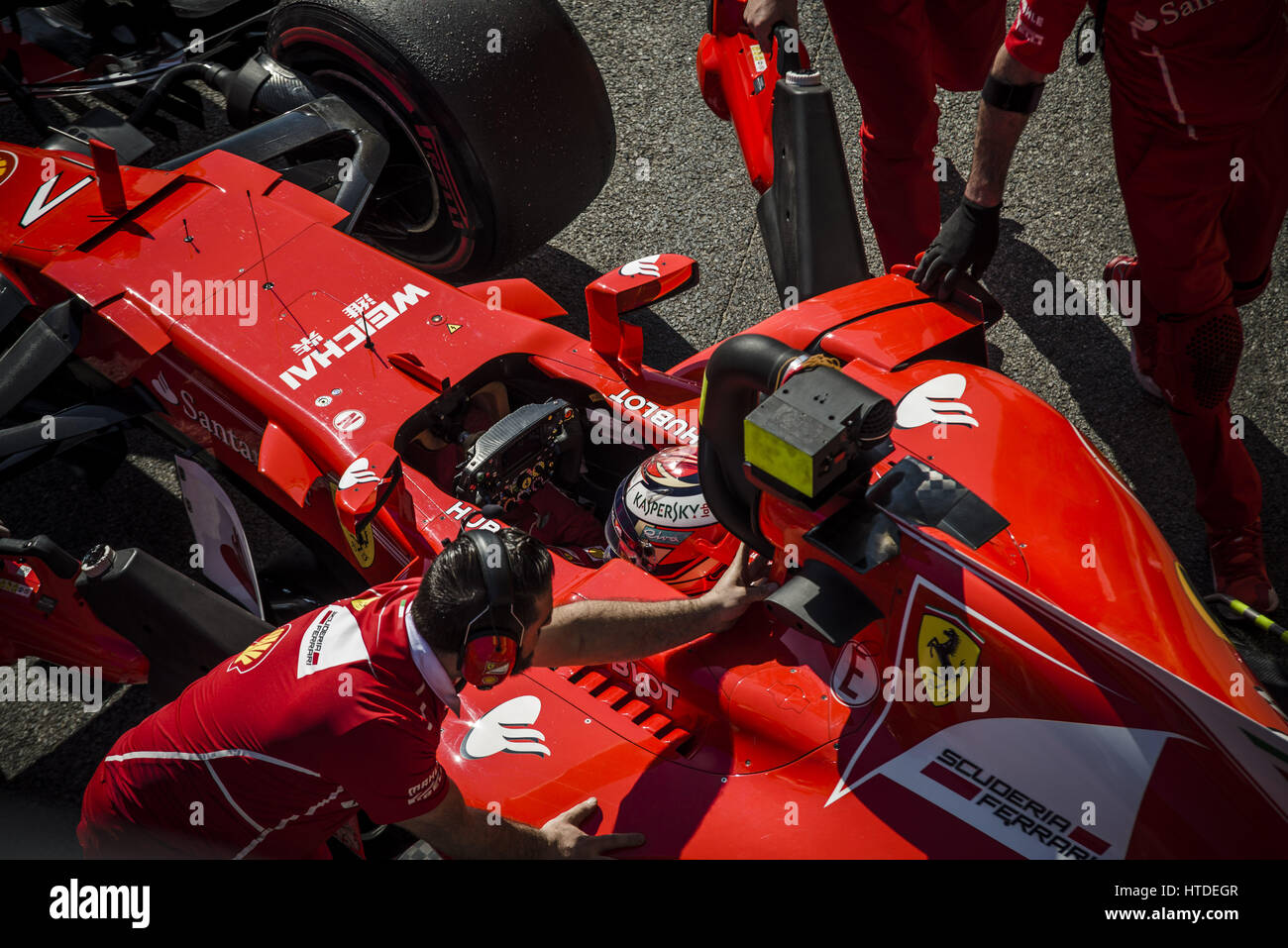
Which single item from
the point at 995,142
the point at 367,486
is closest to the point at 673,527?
the point at 367,486

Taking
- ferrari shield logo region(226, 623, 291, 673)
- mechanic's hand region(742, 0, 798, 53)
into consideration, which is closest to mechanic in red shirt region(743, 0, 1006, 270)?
mechanic's hand region(742, 0, 798, 53)

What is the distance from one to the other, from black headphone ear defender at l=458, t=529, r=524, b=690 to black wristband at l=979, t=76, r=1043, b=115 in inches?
75.5

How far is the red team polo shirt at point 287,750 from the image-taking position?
210 centimetres

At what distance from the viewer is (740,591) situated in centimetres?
250

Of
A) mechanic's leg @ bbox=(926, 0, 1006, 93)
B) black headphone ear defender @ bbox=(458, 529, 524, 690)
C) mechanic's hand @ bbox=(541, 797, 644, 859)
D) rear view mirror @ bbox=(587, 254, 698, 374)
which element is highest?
mechanic's leg @ bbox=(926, 0, 1006, 93)

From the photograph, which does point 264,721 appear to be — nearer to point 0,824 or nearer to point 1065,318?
point 0,824

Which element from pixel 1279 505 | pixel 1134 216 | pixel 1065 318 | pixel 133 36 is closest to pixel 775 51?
pixel 1134 216

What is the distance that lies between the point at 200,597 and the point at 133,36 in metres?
3.09

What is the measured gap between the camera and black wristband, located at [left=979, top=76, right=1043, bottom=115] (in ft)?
9.92

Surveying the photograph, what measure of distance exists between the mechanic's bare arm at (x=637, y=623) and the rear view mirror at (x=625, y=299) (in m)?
0.98

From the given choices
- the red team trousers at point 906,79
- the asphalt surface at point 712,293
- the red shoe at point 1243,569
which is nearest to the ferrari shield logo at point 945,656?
the red shoe at point 1243,569

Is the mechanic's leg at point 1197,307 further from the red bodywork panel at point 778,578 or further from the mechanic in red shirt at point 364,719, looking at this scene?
the mechanic in red shirt at point 364,719

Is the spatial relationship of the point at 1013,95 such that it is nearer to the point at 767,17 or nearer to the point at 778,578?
the point at 767,17

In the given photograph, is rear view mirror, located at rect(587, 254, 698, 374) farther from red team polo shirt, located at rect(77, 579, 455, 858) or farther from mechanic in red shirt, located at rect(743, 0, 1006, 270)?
red team polo shirt, located at rect(77, 579, 455, 858)
